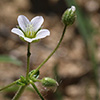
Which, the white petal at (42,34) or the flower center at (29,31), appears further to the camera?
the flower center at (29,31)

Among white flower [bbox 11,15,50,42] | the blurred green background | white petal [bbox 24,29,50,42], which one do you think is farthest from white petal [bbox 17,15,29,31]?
the blurred green background

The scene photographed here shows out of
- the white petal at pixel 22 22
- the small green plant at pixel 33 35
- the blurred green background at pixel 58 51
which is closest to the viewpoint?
the small green plant at pixel 33 35

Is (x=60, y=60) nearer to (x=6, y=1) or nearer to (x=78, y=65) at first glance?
(x=78, y=65)

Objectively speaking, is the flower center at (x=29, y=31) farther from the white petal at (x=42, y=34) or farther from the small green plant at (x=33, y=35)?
the white petal at (x=42, y=34)

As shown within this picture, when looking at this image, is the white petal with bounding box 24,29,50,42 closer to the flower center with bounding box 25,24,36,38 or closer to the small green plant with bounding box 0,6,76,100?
the small green plant with bounding box 0,6,76,100

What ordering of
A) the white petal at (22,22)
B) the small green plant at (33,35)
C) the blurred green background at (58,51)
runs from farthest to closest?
the blurred green background at (58,51) < the white petal at (22,22) < the small green plant at (33,35)

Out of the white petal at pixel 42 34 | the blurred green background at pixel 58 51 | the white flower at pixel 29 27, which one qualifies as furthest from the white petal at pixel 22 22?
the blurred green background at pixel 58 51

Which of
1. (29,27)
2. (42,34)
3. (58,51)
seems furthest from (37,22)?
(58,51)

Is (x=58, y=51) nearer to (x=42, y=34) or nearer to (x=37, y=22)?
(x=37, y=22)

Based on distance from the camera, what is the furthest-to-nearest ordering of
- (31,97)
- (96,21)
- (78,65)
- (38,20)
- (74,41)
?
(96,21) < (74,41) < (78,65) < (31,97) < (38,20)

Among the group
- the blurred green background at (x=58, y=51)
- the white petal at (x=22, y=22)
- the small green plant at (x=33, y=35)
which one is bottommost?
the blurred green background at (x=58, y=51)

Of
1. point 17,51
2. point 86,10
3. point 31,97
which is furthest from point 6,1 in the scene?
point 31,97
